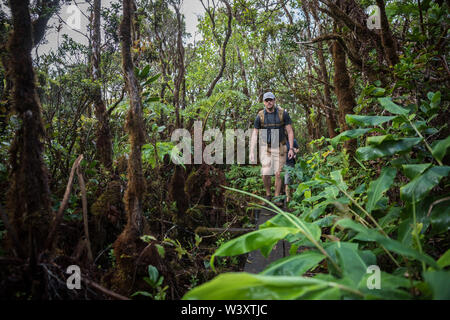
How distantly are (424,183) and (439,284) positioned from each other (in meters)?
0.66

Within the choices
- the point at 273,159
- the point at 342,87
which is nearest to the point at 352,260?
the point at 342,87

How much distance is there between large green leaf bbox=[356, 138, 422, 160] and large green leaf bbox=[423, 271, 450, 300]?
77 cm

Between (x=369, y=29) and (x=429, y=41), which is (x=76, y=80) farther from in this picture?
(x=429, y=41)

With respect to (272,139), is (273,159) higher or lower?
lower

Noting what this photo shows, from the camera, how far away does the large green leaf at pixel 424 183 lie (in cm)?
109

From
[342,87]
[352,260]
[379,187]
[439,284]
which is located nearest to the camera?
[439,284]

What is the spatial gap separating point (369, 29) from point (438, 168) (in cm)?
217

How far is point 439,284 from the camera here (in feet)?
2.05

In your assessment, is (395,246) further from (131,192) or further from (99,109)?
(99,109)

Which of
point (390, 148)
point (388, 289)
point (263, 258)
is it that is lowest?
point (263, 258)

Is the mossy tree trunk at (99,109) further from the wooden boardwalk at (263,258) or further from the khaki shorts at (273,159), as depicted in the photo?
the khaki shorts at (273,159)

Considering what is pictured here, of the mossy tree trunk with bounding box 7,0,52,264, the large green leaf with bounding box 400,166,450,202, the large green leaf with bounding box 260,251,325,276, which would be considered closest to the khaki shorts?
the large green leaf with bounding box 400,166,450,202

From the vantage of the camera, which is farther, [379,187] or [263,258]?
[263,258]
